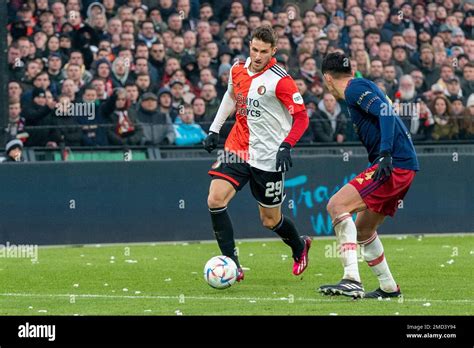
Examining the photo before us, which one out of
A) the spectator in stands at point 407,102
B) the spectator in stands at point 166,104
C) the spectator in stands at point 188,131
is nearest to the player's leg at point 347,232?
the spectator in stands at point 188,131

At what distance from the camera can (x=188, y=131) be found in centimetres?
1891

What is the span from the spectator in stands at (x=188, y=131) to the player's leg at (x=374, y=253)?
7303mm

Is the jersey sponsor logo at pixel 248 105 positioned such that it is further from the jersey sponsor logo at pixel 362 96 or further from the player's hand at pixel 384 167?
the player's hand at pixel 384 167

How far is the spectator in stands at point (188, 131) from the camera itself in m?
18.9

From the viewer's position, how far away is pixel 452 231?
65.5ft

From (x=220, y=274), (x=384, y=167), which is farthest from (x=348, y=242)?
(x=220, y=274)

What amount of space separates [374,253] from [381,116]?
4.12 ft

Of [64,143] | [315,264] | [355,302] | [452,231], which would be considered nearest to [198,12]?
[64,143]

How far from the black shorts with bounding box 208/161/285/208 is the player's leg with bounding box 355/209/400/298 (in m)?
1.73

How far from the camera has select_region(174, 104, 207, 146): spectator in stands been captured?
18.9 m

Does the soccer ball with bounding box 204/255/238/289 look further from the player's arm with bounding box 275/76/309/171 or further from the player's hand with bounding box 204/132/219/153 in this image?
the player's hand with bounding box 204/132/219/153

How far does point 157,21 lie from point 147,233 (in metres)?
3.56

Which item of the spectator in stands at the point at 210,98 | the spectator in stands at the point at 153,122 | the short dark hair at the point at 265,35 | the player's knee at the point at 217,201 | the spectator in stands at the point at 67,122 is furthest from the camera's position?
the spectator in stands at the point at 210,98

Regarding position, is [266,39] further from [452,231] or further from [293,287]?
[452,231]
